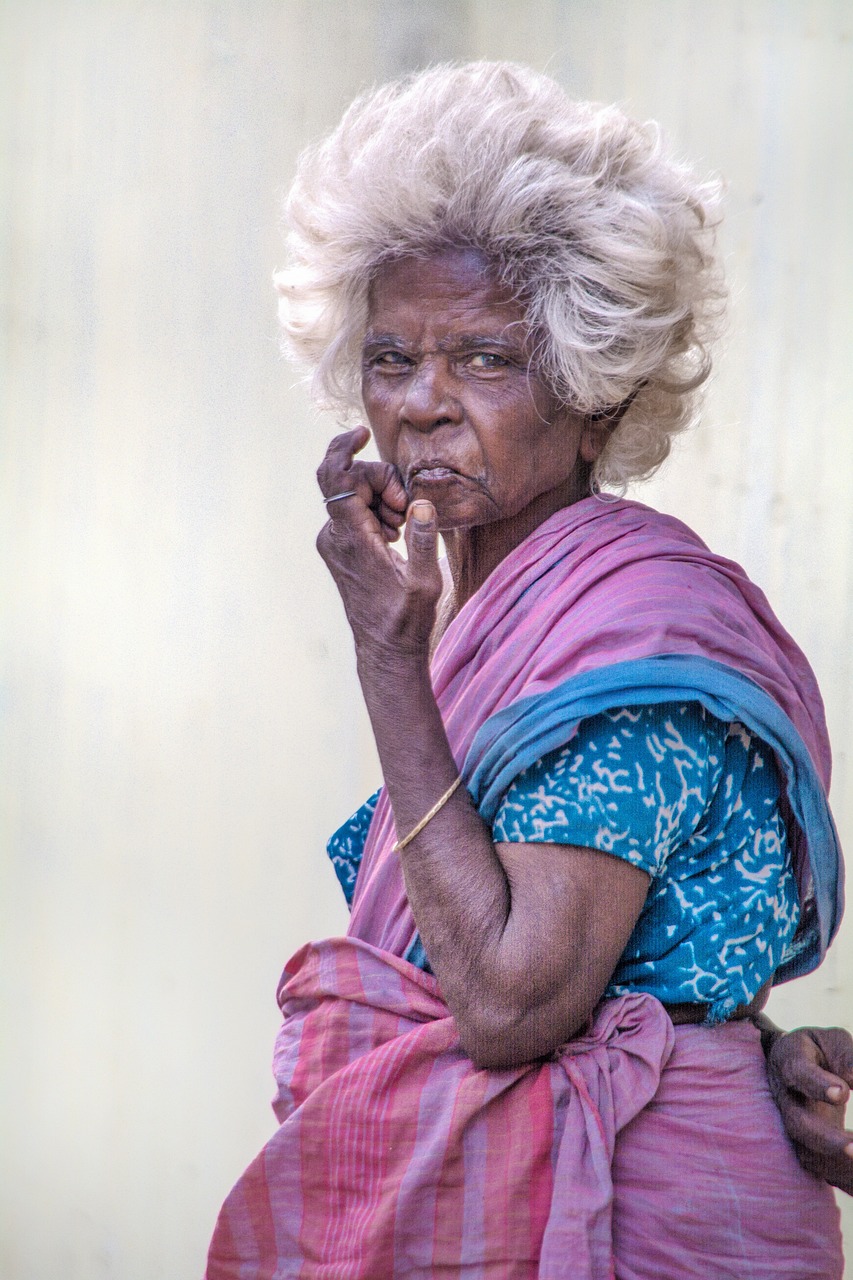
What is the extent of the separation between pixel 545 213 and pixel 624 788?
30.2 inches

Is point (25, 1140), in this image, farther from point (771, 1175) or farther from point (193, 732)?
point (771, 1175)

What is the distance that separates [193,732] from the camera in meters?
3.26

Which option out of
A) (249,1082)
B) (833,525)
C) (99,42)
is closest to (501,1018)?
(833,525)

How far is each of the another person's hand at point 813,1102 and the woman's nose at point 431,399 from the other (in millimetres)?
909

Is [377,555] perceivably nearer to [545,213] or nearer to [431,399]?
[431,399]

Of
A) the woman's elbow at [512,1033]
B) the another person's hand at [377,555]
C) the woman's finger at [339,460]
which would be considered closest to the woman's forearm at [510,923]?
the woman's elbow at [512,1033]

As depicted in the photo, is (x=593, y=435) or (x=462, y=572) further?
(x=462, y=572)

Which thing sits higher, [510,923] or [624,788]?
[624,788]

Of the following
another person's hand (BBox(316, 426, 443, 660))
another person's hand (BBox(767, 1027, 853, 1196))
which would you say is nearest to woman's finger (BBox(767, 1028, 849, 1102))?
another person's hand (BBox(767, 1027, 853, 1196))

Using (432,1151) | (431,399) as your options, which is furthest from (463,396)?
(432,1151)

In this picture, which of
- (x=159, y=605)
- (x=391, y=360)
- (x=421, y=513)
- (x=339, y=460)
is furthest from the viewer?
(x=159, y=605)

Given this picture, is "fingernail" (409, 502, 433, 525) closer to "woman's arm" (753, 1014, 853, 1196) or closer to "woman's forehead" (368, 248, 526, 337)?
"woman's forehead" (368, 248, 526, 337)

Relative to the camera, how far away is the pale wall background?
124 inches

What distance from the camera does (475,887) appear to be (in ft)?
4.53
